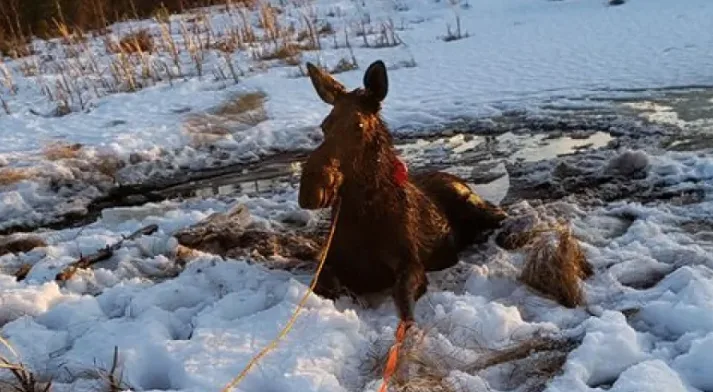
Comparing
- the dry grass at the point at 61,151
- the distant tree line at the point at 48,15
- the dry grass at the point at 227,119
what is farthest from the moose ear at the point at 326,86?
the distant tree line at the point at 48,15

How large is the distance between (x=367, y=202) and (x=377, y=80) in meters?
0.60

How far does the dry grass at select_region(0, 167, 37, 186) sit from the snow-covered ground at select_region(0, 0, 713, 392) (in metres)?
0.08

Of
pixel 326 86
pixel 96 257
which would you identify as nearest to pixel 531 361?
pixel 326 86

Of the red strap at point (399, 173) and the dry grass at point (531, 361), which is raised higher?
the red strap at point (399, 173)

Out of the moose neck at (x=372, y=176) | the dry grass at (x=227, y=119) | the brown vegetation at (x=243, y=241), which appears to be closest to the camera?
the moose neck at (x=372, y=176)

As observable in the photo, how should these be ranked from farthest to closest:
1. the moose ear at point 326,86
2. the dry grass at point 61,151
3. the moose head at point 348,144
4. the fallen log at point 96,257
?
the dry grass at point 61,151 < the fallen log at point 96,257 < the moose ear at point 326,86 < the moose head at point 348,144

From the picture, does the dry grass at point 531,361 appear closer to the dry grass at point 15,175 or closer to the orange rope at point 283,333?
the orange rope at point 283,333

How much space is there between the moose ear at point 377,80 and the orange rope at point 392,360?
1186 millimetres

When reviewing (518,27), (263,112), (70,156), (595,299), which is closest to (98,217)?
(70,156)

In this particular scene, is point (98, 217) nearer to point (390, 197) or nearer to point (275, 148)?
point (275, 148)

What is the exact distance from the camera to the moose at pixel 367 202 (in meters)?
3.67

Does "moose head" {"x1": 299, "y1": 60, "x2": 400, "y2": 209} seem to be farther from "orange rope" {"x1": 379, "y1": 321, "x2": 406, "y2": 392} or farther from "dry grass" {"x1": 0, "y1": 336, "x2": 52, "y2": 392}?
"dry grass" {"x1": 0, "y1": 336, "x2": 52, "y2": 392}

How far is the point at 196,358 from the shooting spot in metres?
3.30

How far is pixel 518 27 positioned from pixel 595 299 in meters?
10.5
